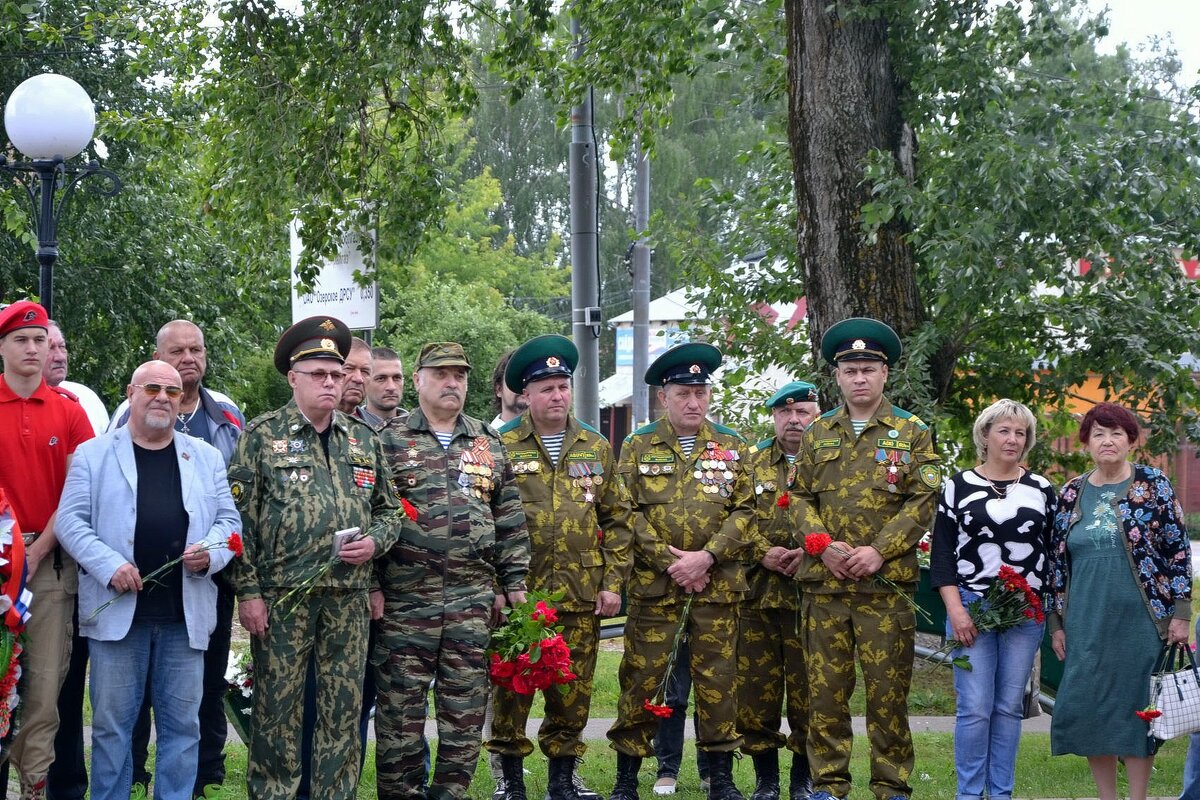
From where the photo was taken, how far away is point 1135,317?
353 inches

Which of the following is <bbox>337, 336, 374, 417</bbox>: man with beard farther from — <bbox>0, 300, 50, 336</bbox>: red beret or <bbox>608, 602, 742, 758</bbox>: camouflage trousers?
<bbox>608, 602, 742, 758</bbox>: camouflage trousers

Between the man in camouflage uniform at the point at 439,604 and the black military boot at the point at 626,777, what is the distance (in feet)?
3.20

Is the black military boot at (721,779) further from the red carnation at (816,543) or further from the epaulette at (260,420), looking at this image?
the epaulette at (260,420)

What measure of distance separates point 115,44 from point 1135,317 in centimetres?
1022

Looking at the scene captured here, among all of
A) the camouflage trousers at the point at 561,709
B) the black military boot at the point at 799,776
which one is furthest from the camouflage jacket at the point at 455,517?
the black military boot at the point at 799,776

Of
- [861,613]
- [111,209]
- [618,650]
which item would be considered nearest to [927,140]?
[861,613]

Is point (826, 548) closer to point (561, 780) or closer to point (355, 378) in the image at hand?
point (561, 780)

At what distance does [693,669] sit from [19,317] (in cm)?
358

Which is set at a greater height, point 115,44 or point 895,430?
point 115,44

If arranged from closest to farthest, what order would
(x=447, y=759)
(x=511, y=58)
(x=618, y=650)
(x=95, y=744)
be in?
(x=95, y=744) < (x=447, y=759) < (x=511, y=58) < (x=618, y=650)

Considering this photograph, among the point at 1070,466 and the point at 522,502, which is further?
the point at 1070,466

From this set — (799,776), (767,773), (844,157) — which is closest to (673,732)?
(767,773)

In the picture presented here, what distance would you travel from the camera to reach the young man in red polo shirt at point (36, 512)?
18.3 feet

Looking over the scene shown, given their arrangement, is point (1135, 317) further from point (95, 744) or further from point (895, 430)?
point (95, 744)
